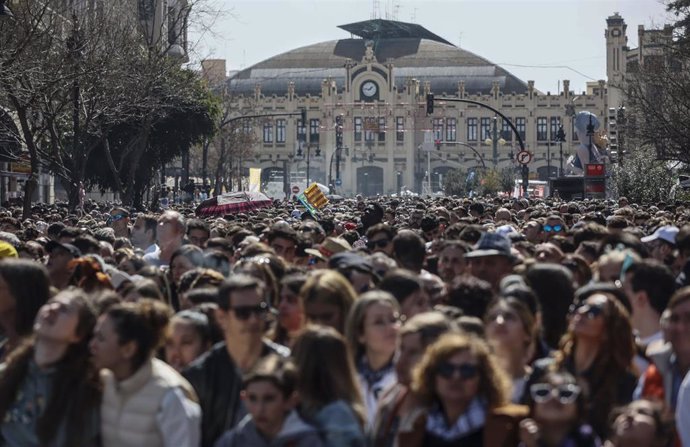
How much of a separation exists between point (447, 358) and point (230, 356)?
1483 mm

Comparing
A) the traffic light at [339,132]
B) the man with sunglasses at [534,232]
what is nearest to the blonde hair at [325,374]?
the man with sunglasses at [534,232]

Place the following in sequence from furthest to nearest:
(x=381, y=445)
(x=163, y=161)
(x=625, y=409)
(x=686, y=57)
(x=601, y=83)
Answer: (x=601, y=83), (x=163, y=161), (x=686, y=57), (x=381, y=445), (x=625, y=409)

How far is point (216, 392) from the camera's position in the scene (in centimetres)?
736

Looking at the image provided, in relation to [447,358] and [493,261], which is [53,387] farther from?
[493,261]

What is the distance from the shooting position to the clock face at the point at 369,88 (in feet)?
504

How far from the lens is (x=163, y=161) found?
192 ft

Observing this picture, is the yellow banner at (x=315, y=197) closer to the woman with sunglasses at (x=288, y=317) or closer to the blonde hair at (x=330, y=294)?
the woman with sunglasses at (x=288, y=317)

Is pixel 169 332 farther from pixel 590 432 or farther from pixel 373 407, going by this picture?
pixel 590 432

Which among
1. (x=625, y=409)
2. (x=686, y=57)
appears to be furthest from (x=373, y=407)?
(x=686, y=57)

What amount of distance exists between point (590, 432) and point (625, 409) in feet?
0.60

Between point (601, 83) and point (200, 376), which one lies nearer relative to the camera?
point (200, 376)

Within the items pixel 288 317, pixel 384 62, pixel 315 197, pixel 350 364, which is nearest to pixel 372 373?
pixel 350 364

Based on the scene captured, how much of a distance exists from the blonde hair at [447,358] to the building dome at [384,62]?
147562mm

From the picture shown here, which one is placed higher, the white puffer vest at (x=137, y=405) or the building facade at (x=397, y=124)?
the building facade at (x=397, y=124)
